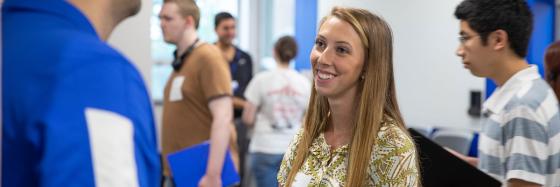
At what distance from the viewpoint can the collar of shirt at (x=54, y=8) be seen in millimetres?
964

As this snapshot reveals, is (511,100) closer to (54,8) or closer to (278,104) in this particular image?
(54,8)

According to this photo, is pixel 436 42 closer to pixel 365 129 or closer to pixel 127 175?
pixel 365 129

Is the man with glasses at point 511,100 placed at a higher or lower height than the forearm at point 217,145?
higher

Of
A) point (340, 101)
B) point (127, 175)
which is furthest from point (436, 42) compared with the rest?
point (127, 175)

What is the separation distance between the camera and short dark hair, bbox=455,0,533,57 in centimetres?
208

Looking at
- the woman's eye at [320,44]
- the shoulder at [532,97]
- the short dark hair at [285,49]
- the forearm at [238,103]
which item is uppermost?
the woman's eye at [320,44]

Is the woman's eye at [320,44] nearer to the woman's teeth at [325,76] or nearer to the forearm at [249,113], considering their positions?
the woman's teeth at [325,76]

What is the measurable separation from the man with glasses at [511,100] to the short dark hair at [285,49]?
2.57m

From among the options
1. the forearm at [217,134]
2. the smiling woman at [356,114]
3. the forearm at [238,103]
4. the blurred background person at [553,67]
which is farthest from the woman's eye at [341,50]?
the forearm at [238,103]

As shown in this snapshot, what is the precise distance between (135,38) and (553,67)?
67.9 inches

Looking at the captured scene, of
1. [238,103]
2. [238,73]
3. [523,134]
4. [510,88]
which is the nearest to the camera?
[523,134]

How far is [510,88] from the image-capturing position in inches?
79.6

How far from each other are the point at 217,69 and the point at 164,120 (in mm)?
354

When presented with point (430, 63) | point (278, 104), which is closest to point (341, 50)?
point (278, 104)
